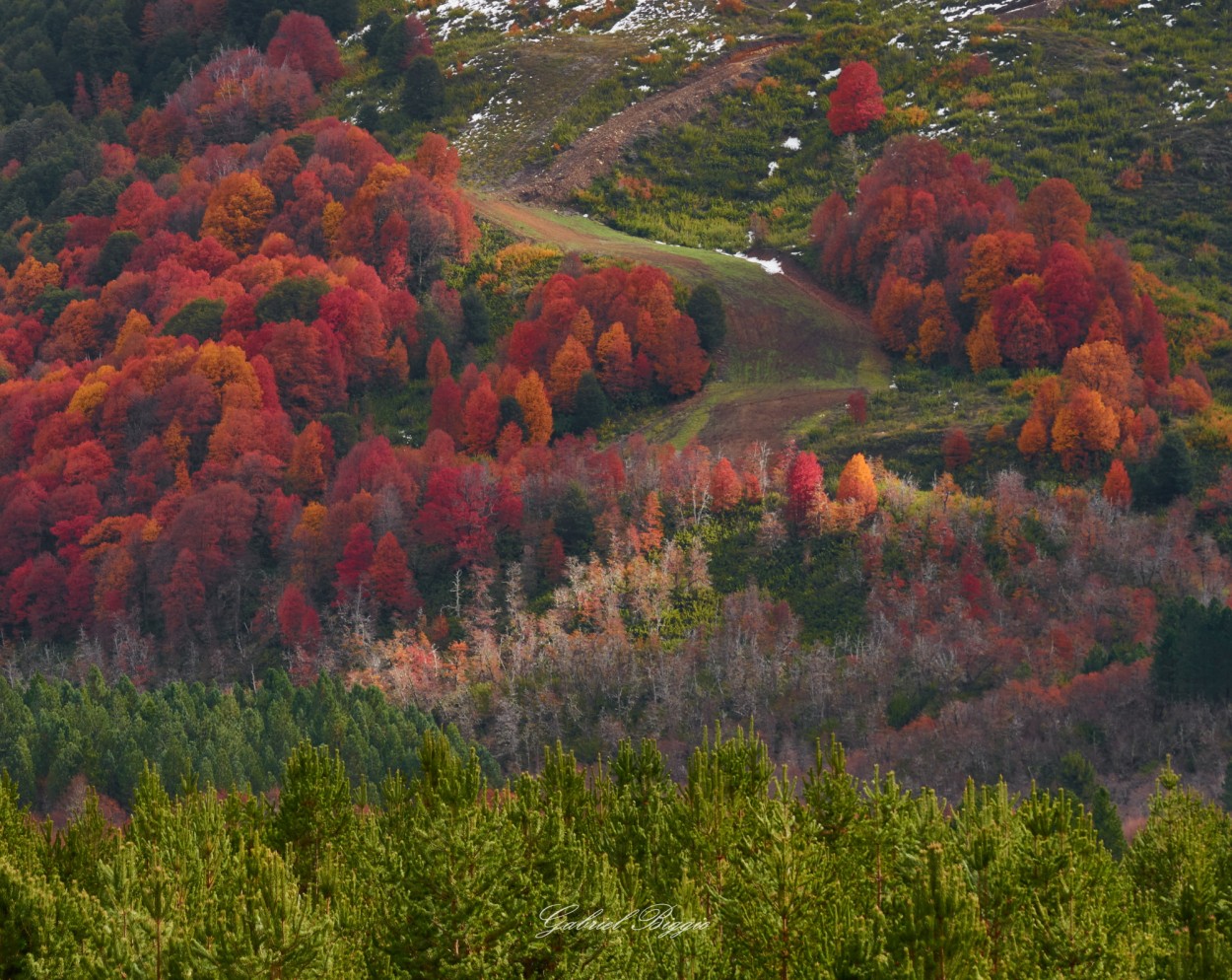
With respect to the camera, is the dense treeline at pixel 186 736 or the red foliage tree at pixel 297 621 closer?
the dense treeline at pixel 186 736

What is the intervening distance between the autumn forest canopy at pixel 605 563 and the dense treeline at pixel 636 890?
0.15 metres

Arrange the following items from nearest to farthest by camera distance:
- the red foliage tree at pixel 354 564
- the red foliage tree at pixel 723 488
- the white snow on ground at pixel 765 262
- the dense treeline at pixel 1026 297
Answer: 1. the red foliage tree at pixel 723 488
2. the red foliage tree at pixel 354 564
3. the dense treeline at pixel 1026 297
4. the white snow on ground at pixel 765 262

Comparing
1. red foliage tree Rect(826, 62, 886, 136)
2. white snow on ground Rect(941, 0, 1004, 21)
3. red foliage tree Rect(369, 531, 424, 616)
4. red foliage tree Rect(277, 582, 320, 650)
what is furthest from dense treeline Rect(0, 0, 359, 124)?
red foliage tree Rect(369, 531, 424, 616)

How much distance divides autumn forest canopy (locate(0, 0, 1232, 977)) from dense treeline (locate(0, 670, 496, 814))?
0.93ft

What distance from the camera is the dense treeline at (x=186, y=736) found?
79.4 meters

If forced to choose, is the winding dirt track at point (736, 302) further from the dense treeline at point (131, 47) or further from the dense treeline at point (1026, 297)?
the dense treeline at point (131, 47)

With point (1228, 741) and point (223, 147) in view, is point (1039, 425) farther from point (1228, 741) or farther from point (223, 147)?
point (223, 147)

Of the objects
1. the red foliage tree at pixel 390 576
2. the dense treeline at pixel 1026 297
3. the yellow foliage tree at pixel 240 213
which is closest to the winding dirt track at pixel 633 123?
the yellow foliage tree at pixel 240 213

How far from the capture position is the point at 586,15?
17425 cm

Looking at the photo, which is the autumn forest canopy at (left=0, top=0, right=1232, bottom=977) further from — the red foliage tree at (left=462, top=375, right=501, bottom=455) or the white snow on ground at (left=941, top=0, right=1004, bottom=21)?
the white snow on ground at (left=941, top=0, right=1004, bottom=21)

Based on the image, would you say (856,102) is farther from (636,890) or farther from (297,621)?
(636,890)

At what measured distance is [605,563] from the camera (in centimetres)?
9475

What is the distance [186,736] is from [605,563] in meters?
25.1

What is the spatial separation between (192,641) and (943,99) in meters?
80.1
